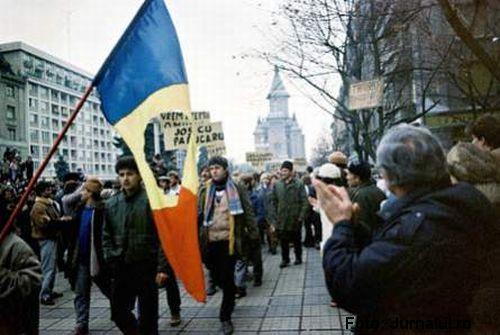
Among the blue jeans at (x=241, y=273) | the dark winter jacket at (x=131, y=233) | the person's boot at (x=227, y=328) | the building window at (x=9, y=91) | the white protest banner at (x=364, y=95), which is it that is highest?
the building window at (x=9, y=91)

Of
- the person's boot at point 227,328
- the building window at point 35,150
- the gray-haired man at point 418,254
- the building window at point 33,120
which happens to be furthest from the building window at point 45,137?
the gray-haired man at point 418,254

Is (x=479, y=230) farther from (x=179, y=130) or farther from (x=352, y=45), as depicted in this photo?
(x=352, y=45)

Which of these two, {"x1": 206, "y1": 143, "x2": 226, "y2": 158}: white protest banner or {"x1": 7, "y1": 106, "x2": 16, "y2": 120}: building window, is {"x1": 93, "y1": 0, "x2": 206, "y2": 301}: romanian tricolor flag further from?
{"x1": 7, "y1": 106, "x2": 16, "y2": 120}: building window

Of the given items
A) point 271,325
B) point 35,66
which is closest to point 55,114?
point 35,66

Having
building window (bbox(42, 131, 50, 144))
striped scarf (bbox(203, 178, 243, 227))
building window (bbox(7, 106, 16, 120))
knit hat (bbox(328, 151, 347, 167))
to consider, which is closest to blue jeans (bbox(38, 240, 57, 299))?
striped scarf (bbox(203, 178, 243, 227))

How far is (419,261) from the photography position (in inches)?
73.9

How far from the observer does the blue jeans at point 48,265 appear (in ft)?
26.0

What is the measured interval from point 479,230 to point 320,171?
2.56 metres

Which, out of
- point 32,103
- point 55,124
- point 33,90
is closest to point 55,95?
point 55,124

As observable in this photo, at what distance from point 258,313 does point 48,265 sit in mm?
3635

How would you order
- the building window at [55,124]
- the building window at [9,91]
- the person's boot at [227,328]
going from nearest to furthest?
the person's boot at [227,328] < the building window at [9,91] < the building window at [55,124]

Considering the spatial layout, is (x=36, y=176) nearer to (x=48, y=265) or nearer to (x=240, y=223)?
(x=240, y=223)

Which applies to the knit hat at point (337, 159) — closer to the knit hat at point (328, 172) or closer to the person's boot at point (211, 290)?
the knit hat at point (328, 172)

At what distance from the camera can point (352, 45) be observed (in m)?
16.1
